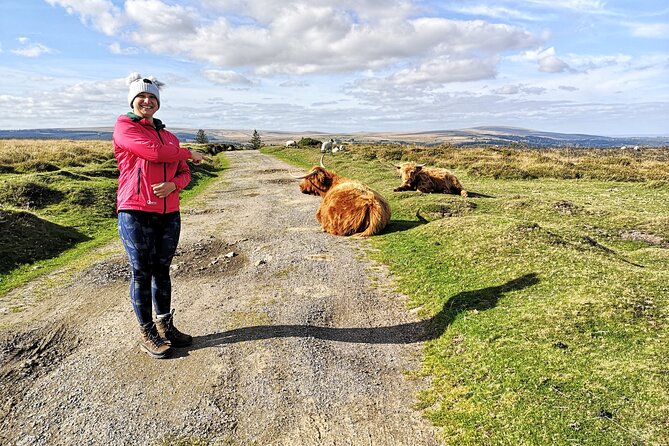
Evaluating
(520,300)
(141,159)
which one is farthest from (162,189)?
(520,300)

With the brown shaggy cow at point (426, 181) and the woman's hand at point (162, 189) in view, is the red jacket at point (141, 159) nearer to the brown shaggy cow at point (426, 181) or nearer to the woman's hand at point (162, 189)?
the woman's hand at point (162, 189)

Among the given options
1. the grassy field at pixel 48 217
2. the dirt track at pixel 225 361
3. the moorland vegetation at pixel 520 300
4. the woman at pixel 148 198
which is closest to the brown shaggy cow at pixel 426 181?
the moorland vegetation at pixel 520 300

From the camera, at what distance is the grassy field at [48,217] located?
8.79 m

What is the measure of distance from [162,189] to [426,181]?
541 inches

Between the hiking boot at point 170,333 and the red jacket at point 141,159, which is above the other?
the red jacket at point 141,159

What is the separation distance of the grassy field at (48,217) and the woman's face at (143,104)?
494 cm

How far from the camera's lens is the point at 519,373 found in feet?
13.9

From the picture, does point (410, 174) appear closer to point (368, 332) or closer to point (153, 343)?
point (368, 332)

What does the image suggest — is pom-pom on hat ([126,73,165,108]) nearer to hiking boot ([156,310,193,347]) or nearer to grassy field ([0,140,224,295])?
hiking boot ([156,310,193,347])

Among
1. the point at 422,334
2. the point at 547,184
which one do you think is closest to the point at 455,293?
the point at 422,334

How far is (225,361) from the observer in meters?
4.87

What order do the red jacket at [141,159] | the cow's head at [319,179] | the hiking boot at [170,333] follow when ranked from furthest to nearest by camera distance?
the cow's head at [319,179] → the hiking boot at [170,333] → the red jacket at [141,159]

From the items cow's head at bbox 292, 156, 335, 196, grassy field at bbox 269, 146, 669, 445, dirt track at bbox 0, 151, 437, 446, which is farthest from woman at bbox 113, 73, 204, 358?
cow's head at bbox 292, 156, 335, 196

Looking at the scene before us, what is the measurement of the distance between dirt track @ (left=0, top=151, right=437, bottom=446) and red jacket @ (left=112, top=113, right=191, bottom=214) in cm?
193
